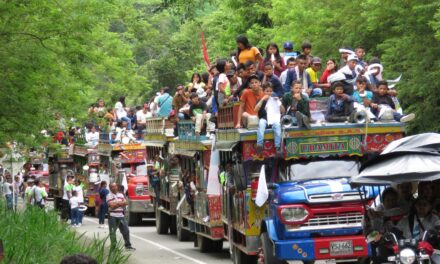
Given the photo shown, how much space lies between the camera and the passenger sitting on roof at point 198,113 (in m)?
27.4

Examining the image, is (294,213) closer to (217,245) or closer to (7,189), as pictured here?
(217,245)

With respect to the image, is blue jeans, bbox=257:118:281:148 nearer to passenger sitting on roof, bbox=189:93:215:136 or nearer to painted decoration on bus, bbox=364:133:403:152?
painted decoration on bus, bbox=364:133:403:152

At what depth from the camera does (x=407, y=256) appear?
12.1 m

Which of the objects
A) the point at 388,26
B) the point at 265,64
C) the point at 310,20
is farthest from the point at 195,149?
the point at 310,20

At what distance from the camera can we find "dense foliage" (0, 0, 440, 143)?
25.0 metres

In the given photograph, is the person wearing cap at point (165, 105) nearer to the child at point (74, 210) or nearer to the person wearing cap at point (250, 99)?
the child at point (74, 210)

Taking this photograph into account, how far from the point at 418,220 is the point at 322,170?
6.06 metres

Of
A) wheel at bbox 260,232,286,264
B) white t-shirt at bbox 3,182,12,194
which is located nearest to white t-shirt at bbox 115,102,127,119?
white t-shirt at bbox 3,182,12,194

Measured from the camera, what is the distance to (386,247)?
43.1ft

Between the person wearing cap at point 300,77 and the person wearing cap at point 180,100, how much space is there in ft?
29.4

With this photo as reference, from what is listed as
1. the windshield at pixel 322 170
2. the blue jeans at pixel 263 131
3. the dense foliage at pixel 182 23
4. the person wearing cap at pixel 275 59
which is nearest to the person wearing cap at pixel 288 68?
the person wearing cap at pixel 275 59

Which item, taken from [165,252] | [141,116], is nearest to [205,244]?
[165,252]

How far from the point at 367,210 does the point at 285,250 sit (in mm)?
4506

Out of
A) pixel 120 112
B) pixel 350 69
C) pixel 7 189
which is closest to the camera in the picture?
pixel 350 69
